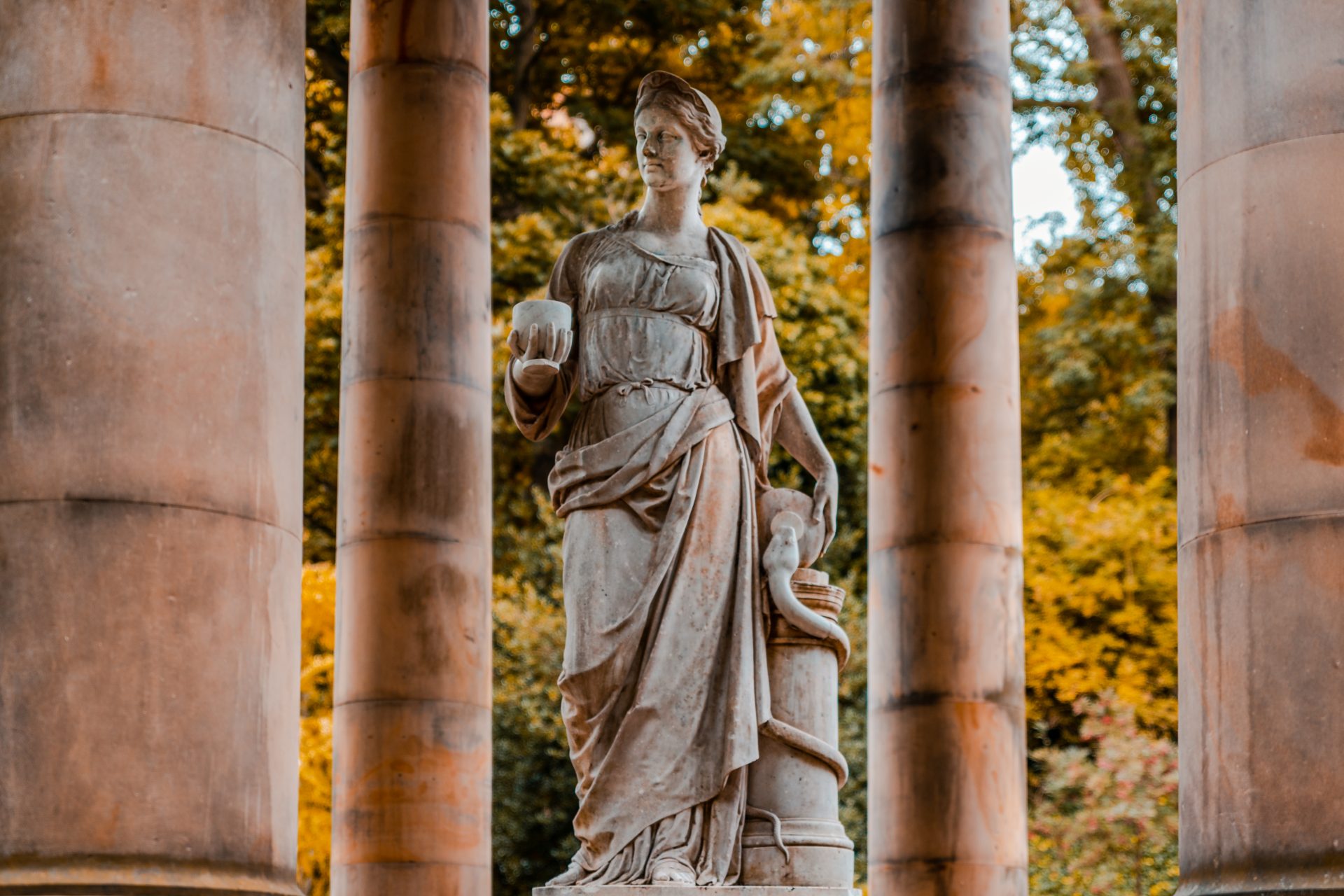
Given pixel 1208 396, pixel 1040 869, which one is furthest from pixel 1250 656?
pixel 1040 869

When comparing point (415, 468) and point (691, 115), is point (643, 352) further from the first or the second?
point (415, 468)

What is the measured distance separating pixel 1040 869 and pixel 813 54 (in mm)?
33980

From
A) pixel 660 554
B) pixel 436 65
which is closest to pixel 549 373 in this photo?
pixel 660 554

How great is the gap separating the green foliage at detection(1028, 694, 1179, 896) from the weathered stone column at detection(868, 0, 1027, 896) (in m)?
24.3

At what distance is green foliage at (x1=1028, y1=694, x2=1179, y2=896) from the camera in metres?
57.1

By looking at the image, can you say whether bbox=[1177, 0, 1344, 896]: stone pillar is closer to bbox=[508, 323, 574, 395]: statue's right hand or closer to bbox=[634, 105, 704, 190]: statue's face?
bbox=[634, 105, 704, 190]: statue's face

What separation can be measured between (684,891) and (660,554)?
3.58 metres

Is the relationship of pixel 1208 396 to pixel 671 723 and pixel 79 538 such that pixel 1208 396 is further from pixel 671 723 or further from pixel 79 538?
pixel 79 538

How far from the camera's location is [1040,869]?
2330 inches

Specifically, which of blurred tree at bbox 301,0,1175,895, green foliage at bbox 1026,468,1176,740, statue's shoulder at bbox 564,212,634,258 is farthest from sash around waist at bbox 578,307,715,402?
green foliage at bbox 1026,468,1176,740

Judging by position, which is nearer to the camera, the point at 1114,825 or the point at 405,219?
the point at 405,219

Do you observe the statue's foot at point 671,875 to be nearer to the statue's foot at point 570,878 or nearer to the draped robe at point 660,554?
the draped robe at point 660,554

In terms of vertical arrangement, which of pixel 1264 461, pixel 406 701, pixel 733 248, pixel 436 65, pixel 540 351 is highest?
pixel 436 65

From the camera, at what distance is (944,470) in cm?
3422
